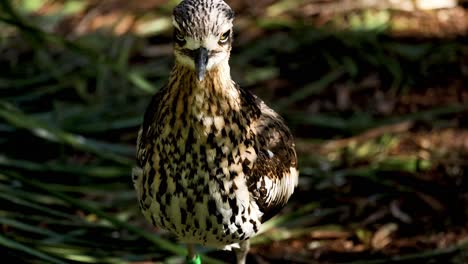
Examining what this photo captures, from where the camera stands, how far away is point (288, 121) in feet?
18.8

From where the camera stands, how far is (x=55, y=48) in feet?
20.6

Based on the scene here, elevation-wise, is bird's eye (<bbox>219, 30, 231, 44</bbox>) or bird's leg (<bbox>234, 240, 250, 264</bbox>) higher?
bird's eye (<bbox>219, 30, 231, 44</bbox>)

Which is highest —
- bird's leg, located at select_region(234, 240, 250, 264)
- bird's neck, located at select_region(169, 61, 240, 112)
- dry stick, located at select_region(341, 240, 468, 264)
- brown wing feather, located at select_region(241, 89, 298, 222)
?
bird's neck, located at select_region(169, 61, 240, 112)

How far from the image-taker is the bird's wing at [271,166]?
3898 millimetres

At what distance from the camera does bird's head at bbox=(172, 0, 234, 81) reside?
3.46m

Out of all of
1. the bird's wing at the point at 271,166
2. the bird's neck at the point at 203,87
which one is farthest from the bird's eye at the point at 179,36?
the bird's wing at the point at 271,166

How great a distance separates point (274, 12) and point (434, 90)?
1.19 metres

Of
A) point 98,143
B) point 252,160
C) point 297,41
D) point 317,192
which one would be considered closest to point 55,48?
point 98,143

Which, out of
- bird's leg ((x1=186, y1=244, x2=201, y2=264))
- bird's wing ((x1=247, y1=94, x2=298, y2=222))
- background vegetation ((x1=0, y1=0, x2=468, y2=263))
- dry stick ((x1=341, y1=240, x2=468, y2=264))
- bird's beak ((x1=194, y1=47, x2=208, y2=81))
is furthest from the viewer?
background vegetation ((x1=0, y1=0, x2=468, y2=263))

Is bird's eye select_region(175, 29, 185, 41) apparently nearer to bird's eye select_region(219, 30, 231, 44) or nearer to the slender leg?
bird's eye select_region(219, 30, 231, 44)

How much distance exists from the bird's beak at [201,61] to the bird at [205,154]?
0.04 metres

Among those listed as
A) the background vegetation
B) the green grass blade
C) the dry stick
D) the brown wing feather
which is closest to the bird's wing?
the brown wing feather

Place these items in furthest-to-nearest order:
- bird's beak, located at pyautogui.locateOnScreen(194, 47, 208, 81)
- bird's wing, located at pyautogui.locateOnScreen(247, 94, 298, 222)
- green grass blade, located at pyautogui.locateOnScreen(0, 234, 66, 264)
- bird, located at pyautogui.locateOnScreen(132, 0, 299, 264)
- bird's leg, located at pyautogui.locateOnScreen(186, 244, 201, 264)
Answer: green grass blade, located at pyautogui.locateOnScreen(0, 234, 66, 264) → bird's leg, located at pyautogui.locateOnScreen(186, 244, 201, 264) → bird's wing, located at pyautogui.locateOnScreen(247, 94, 298, 222) → bird, located at pyautogui.locateOnScreen(132, 0, 299, 264) → bird's beak, located at pyautogui.locateOnScreen(194, 47, 208, 81)

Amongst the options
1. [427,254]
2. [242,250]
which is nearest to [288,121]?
[427,254]
